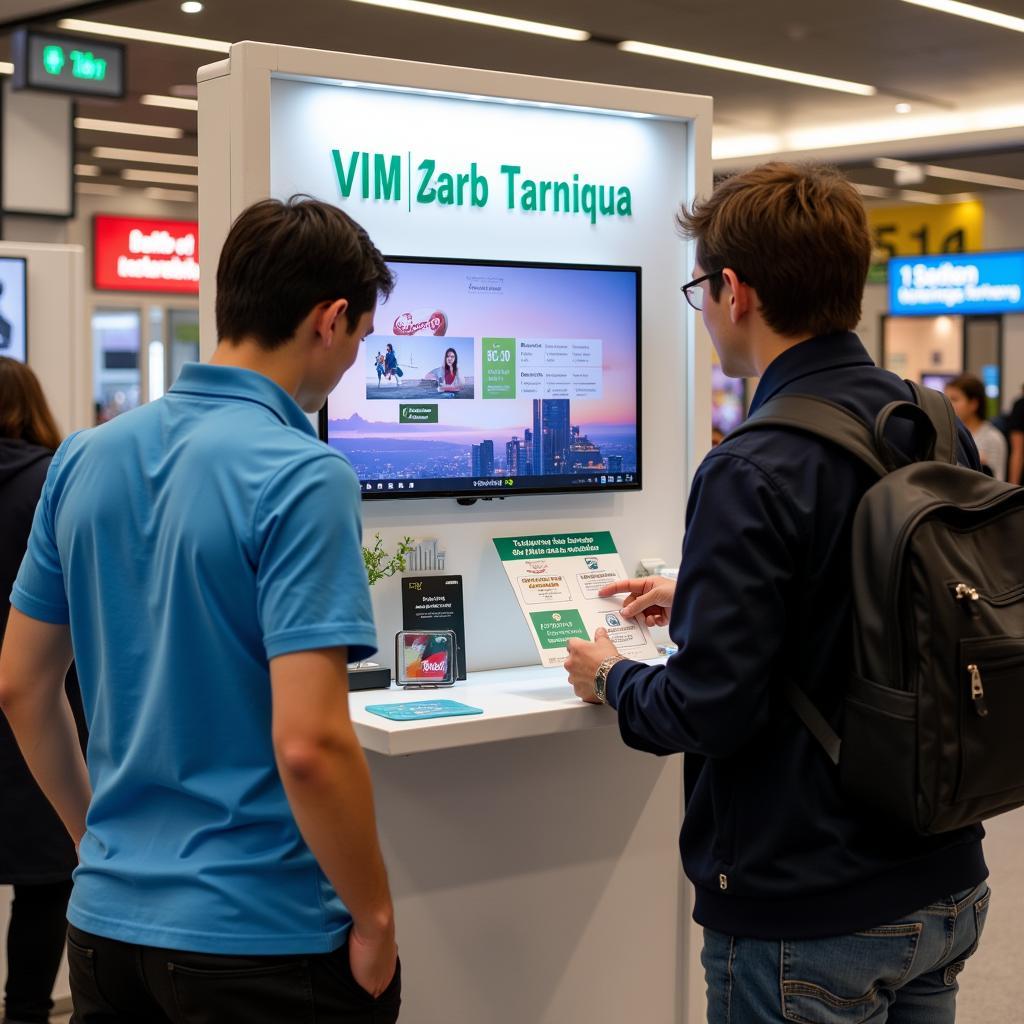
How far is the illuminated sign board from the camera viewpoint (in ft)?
23.0

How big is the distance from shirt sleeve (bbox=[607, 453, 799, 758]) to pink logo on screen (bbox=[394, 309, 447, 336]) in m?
1.11

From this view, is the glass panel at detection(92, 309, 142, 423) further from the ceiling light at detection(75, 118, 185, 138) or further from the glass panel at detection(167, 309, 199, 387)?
the ceiling light at detection(75, 118, 185, 138)

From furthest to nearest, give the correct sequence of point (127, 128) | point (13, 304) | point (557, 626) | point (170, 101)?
point (127, 128), point (170, 101), point (13, 304), point (557, 626)

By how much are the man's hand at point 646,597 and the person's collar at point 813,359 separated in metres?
0.90

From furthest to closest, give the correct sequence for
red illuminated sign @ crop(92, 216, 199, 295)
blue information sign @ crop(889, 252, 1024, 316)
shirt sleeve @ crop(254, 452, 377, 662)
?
red illuminated sign @ crop(92, 216, 199, 295) < blue information sign @ crop(889, 252, 1024, 316) < shirt sleeve @ crop(254, 452, 377, 662)

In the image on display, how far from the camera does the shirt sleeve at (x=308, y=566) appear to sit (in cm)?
131

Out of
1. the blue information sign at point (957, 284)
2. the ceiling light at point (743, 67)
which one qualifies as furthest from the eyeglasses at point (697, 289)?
the blue information sign at point (957, 284)

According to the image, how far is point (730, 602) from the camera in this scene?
1.49 metres

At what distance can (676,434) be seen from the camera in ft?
9.93

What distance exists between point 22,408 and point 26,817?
887 millimetres

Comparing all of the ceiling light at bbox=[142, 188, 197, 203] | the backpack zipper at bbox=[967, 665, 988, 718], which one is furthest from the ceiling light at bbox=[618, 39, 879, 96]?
the ceiling light at bbox=[142, 188, 197, 203]

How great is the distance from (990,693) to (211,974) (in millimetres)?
859

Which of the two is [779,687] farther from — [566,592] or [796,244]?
[566,592]

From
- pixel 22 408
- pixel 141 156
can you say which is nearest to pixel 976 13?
pixel 22 408
